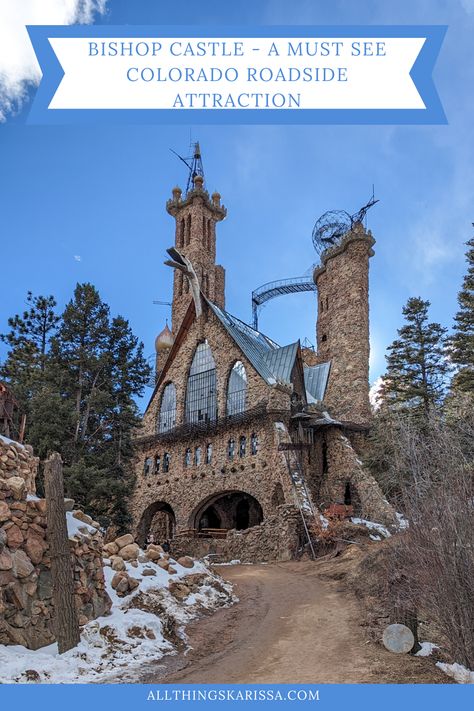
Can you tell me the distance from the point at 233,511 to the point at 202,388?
7.22m

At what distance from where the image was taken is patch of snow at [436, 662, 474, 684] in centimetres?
805

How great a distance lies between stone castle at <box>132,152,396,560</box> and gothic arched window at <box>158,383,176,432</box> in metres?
0.07

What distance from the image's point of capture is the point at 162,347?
48250 mm

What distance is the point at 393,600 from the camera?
11344 millimetres

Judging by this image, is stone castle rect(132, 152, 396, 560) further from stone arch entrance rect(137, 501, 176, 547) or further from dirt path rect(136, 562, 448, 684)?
dirt path rect(136, 562, 448, 684)

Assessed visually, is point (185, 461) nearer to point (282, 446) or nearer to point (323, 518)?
point (282, 446)

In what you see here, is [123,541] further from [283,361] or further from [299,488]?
[283,361]

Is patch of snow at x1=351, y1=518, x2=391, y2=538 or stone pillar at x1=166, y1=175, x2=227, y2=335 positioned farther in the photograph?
stone pillar at x1=166, y1=175, x2=227, y2=335

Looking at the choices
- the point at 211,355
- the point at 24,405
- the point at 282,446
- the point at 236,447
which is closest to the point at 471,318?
the point at 282,446

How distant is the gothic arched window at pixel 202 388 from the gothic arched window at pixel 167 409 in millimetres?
1232

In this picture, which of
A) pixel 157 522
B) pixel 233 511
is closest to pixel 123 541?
pixel 233 511

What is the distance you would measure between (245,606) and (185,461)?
60.7ft

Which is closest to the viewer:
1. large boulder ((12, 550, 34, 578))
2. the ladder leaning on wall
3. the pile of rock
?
large boulder ((12, 550, 34, 578))

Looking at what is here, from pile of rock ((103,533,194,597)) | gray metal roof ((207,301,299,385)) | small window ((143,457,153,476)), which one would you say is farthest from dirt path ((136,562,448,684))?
small window ((143,457,153,476))
